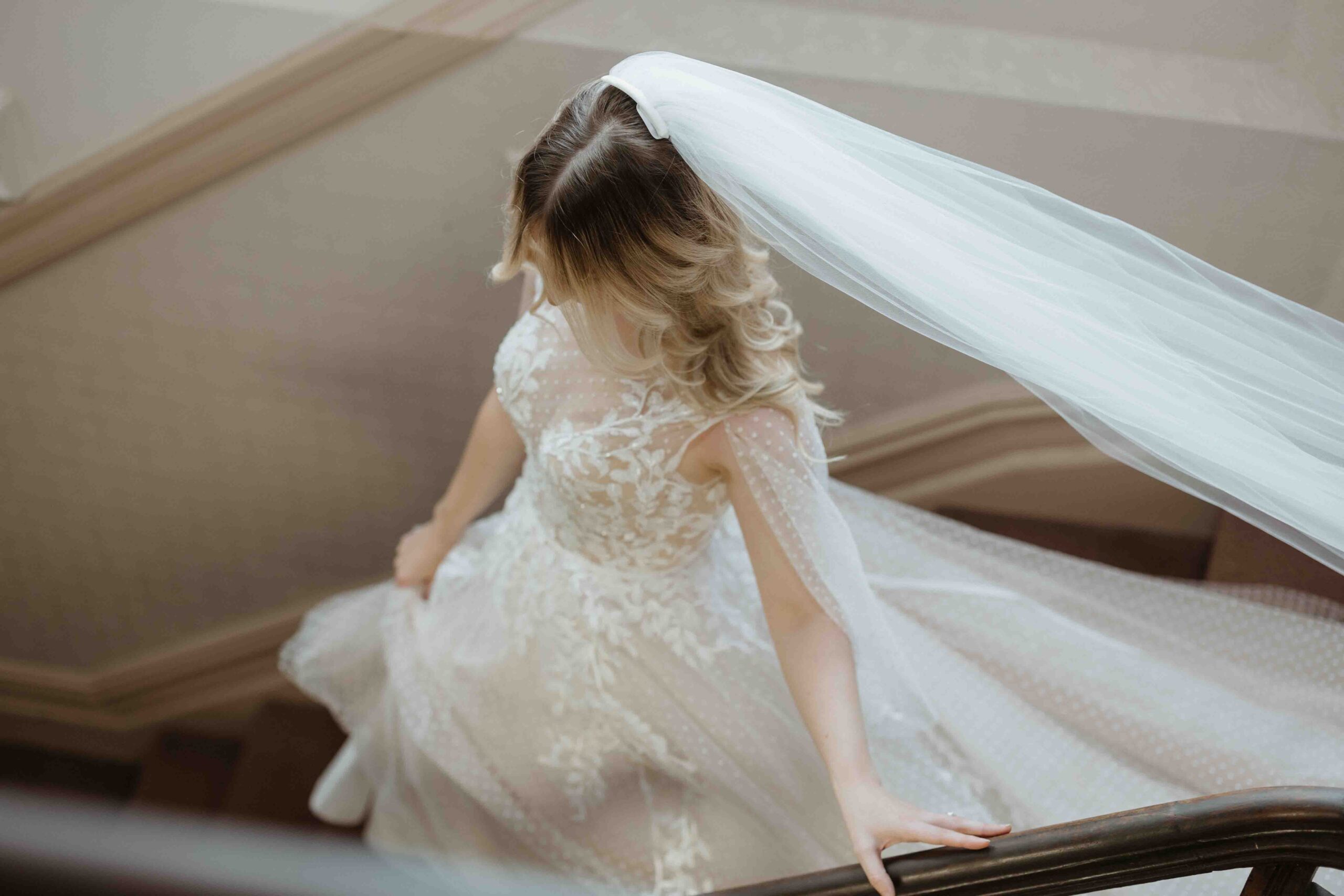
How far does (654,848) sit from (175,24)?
165cm

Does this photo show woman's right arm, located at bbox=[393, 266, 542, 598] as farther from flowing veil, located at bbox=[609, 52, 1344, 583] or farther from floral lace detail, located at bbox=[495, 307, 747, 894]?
flowing veil, located at bbox=[609, 52, 1344, 583]

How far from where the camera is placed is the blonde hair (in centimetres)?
102

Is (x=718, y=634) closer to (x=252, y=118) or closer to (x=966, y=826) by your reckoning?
(x=966, y=826)

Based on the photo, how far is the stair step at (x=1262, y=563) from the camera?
160 cm

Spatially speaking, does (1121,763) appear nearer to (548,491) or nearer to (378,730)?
(548,491)

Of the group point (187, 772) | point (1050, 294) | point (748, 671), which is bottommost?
point (187, 772)

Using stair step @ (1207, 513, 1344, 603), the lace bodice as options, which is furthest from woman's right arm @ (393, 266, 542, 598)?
stair step @ (1207, 513, 1344, 603)

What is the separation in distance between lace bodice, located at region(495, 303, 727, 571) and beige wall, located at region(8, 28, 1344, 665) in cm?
54

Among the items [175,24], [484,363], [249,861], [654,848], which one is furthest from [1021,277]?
[175,24]

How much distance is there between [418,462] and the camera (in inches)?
90.0

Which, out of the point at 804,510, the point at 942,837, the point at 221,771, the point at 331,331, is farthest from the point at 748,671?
the point at 221,771

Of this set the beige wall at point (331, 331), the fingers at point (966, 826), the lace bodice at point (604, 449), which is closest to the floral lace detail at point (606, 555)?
the lace bodice at point (604, 449)

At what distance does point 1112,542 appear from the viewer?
1979 mm

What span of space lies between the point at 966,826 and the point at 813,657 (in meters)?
0.28
